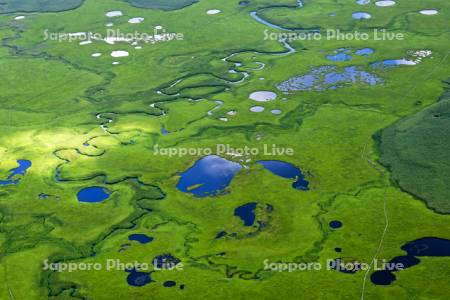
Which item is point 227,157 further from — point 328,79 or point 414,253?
point 328,79

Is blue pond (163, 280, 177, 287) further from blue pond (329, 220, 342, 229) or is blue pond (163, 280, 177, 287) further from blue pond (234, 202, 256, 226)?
blue pond (329, 220, 342, 229)

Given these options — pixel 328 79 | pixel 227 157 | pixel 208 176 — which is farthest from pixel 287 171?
pixel 328 79

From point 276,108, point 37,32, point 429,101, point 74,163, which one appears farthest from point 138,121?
point 37,32

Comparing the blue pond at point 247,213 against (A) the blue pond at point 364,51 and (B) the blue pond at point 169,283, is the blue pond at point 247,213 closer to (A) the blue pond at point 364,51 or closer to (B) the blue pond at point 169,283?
(B) the blue pond at point 169,283

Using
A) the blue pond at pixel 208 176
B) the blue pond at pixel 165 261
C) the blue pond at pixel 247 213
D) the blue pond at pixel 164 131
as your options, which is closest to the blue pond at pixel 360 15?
the blue pond at pixel 164 131

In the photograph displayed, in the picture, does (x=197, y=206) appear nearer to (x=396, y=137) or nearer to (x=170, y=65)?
(x=396, y=137)


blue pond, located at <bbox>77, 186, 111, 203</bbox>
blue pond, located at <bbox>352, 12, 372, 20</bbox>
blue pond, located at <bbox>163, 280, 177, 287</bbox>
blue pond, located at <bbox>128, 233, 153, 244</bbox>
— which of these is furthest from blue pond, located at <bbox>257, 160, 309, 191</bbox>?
blue pond, located at <bbox>352, 12, 372, 20</bbox>
